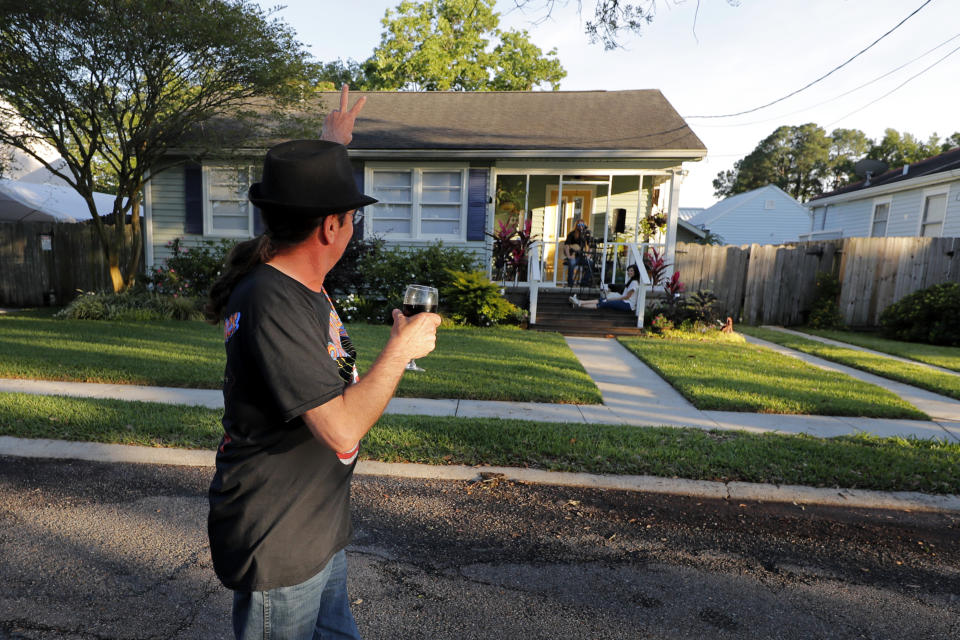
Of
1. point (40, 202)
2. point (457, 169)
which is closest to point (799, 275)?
point (457, 169)

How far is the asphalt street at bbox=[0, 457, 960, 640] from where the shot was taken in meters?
2.53

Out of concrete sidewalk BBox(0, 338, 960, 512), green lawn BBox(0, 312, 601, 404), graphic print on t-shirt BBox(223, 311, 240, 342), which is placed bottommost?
concrete sidewalk BBox(0, 338, 960, 512)

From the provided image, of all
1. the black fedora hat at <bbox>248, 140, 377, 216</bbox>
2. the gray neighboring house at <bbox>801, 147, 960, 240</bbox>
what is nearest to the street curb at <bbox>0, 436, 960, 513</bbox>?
the black fedora hat at <bbox>248, 140, 377, 216</bbox>

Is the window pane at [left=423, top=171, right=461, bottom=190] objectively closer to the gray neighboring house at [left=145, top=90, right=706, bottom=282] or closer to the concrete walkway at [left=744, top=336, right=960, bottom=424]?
the gray neighboring house at [left=145, top=90, right=706, bottom=282]

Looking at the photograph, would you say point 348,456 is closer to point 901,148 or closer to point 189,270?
point 189,270

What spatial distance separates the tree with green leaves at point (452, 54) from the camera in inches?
1128

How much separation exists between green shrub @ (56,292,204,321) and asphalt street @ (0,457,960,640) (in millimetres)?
7986

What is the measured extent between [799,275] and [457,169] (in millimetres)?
8840

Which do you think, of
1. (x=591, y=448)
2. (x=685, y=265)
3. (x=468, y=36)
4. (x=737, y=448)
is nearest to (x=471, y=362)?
(x=591, y=448)

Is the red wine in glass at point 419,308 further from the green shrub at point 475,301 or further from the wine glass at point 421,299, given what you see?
the green shrub at point 475,301

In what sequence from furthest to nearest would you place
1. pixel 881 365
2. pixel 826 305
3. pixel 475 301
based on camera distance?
pixel 826 305
pixel 475 301
pixel 881 365

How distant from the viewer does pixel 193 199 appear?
46.5 ft

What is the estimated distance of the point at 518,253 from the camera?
13172 millimetres

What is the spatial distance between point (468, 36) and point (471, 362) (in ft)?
86.7
